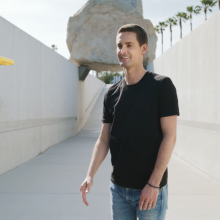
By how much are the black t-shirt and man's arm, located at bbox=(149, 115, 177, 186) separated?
4 centimetres

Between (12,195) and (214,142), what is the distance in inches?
133

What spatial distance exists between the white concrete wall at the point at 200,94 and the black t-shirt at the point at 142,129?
13.3 ft

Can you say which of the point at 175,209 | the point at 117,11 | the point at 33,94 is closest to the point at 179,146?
the point at 33,94

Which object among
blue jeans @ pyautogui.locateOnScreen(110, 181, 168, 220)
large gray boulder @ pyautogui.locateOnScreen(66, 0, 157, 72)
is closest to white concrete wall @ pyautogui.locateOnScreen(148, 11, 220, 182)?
large gray boulder @ pyautogui.locateOnScreen(66, 0, 157, 72)

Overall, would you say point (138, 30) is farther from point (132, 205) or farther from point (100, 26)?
point (100, 26)

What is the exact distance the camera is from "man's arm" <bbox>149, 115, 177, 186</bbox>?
1.72 m

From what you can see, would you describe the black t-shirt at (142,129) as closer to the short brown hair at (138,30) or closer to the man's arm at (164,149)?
the man's arm at (164,149)

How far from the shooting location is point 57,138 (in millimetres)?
10609

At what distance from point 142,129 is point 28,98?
20.2 ft

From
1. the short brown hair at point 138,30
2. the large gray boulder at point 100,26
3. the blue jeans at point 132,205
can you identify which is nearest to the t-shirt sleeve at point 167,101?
the short brown hair at point 138,30

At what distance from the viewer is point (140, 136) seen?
180cm

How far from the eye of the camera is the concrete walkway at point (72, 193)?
391cm

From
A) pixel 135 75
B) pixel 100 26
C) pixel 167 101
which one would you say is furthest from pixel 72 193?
pixel 100 26

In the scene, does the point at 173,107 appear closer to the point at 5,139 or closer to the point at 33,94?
the point at 5,139
